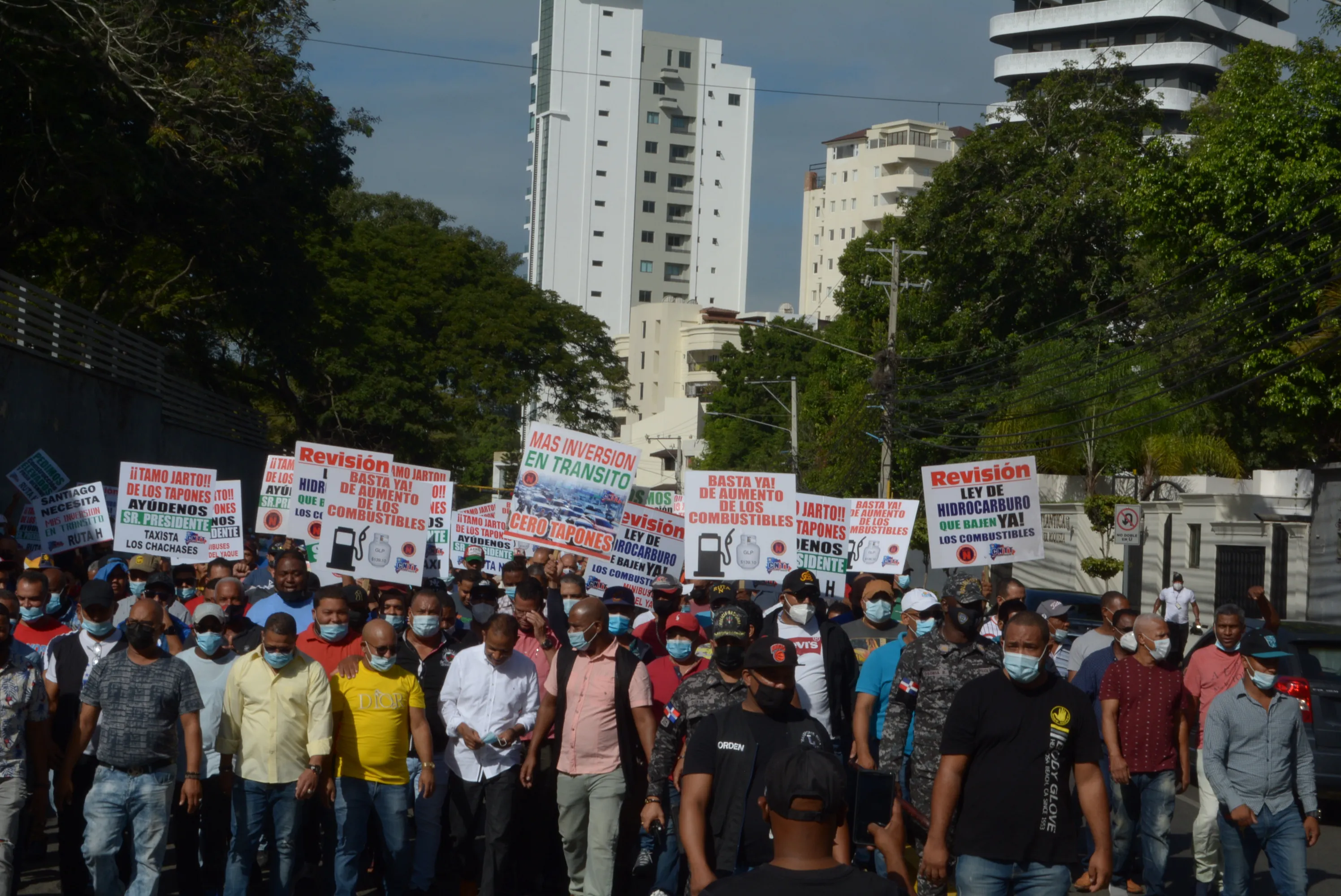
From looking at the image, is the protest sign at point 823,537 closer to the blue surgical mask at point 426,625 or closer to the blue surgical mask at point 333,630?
the blue surgical mask at point 426,625

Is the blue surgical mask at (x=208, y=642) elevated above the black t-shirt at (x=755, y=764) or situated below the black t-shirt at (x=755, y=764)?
above

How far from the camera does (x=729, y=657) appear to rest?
22.8ft

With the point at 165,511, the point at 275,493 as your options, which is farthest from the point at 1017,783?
the point at 275,493

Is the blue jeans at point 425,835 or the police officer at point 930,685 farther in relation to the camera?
the blue jeans at point 425,835

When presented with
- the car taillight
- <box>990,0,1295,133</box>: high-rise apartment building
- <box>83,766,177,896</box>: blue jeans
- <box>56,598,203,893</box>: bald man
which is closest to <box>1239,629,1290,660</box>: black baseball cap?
the car taillight

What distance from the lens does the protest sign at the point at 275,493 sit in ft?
62.3

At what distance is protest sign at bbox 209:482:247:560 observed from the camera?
595 inches

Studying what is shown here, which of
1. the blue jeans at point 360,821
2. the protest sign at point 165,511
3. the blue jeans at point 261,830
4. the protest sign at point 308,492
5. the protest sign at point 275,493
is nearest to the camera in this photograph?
the blue jeans at point 261,830

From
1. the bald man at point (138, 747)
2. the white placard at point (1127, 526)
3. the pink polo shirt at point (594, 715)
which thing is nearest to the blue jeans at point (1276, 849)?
the pink polo shirt at point (594, 715)

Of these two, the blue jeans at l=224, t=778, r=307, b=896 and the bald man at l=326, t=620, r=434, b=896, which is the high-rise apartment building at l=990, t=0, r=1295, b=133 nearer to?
the bald man at l=326, t=620, r=434, b=896

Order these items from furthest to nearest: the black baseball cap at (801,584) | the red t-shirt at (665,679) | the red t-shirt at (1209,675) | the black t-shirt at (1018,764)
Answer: the black baseball cap at (801,584), the red t-shirt at (1209,675), the red t-shirt at (665,679), the black t-shirt at (1018,764)

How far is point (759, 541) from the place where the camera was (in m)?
13.6

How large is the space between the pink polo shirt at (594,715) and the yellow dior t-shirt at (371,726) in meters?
0.84

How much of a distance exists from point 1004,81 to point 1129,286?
61.7 m
